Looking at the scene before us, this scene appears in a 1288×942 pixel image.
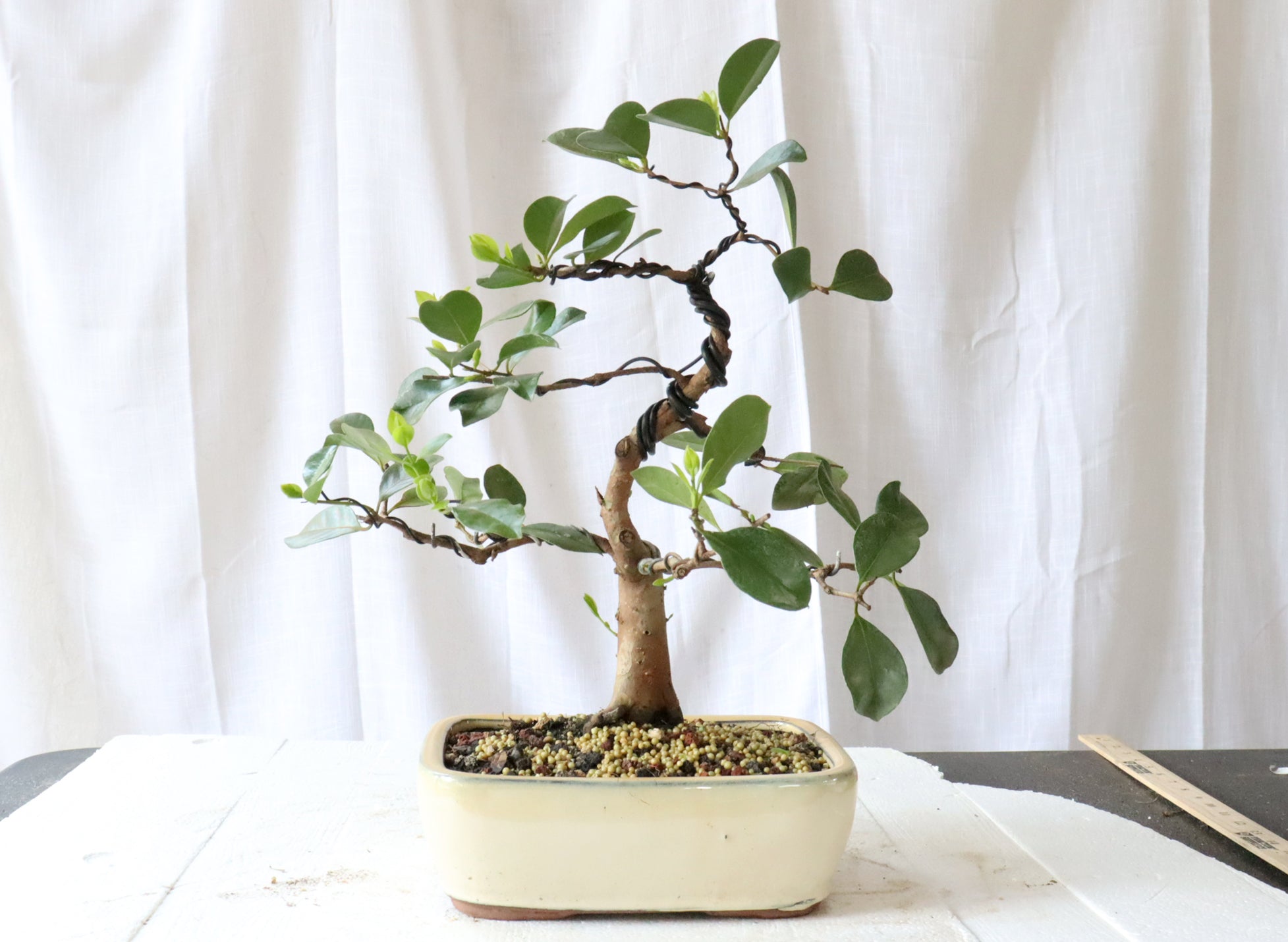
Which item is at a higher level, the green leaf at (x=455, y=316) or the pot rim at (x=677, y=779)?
the green leaf at (x=455, y=316)

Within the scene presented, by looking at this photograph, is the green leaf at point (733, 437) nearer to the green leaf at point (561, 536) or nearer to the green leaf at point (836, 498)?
the green leaf at point (836, 498)

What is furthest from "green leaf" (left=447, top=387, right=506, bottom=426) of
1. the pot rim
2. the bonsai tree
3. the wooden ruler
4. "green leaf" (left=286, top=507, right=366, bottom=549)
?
the wooden ruler

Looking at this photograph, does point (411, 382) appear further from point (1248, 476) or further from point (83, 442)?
point (1248, 476)

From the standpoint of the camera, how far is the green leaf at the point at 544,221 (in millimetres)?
673

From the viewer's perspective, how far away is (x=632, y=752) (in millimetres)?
763

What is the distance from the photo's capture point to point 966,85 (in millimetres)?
1435

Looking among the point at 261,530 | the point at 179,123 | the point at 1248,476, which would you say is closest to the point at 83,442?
the point at 261,530

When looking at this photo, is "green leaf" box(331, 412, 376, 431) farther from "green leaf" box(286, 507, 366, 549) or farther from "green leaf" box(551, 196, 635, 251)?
"green leaf" box(551, 196, 635, 251)

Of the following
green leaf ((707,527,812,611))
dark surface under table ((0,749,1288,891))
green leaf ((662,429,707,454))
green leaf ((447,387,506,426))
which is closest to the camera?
green leaf ((707,527,812,611))

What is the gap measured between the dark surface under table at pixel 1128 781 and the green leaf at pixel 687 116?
667 mm

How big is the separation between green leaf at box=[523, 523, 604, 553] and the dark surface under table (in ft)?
1.53

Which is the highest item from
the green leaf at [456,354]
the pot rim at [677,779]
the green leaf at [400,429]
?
the green leaf at [456,354]

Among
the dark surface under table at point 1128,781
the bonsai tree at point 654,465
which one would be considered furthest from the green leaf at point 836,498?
the dark surface under table at point 1128,781

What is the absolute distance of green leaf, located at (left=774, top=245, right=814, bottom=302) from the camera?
640 mm
